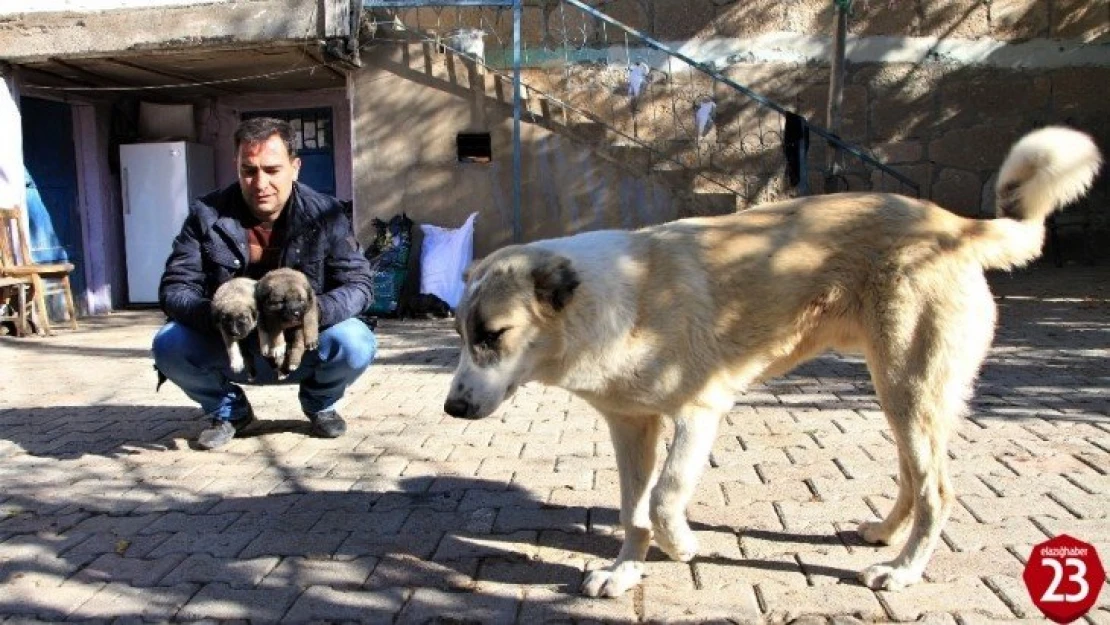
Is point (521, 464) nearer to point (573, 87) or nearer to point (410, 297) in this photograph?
point (410, 297)

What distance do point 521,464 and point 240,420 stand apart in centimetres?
180

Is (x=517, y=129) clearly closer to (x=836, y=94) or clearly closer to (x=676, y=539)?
(x=836, y=94)

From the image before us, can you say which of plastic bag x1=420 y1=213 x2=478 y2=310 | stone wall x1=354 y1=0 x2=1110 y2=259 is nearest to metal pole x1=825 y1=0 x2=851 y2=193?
stone wall x1=354 y1=0 x2=1110 y2=259

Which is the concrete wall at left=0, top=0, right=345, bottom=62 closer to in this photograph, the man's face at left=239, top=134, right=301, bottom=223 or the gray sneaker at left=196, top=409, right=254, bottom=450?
the man's face at left=239, top=134, right=301, bottom=223

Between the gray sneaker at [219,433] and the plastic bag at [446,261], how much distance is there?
201 inches

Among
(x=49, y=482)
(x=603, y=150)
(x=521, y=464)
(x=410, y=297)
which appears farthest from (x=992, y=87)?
(x=49, y=482)

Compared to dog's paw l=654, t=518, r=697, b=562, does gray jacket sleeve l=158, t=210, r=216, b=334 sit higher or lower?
higher

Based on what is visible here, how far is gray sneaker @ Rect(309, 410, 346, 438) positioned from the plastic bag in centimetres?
505

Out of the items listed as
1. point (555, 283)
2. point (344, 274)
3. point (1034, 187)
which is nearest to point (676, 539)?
point (555, 283)

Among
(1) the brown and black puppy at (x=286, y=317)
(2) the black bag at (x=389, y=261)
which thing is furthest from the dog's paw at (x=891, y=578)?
(2) the black bag at (x=389, y=261)

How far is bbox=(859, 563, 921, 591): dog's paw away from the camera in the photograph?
9.04 ft

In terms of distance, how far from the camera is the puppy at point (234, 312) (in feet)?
14.0

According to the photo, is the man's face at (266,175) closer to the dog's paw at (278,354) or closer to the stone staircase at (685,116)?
the dog's paw at (278,354)

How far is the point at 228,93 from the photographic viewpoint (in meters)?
12.8
